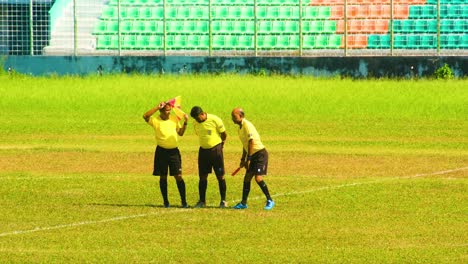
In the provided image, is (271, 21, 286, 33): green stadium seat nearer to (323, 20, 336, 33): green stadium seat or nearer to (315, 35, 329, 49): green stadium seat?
(315, 35, 329, 49): green stadium seat

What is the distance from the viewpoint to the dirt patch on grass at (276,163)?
88.2 feet

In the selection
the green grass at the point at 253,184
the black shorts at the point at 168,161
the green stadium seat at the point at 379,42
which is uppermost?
the green stadium seat at the point at 379,42

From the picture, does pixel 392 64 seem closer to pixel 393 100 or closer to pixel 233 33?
pixel 393 100

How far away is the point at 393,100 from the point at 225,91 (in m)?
5.39

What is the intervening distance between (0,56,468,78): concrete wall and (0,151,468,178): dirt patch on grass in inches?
620

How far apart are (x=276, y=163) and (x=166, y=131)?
8.53 metres

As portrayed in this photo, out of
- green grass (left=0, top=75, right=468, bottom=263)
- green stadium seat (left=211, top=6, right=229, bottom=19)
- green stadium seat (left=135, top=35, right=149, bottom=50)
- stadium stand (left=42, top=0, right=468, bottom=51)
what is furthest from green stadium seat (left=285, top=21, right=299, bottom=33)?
green stadium seat (left=135, top=35, right=149, bottom=50)

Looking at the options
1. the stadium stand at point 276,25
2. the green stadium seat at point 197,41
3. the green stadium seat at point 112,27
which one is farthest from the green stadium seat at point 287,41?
the green stadium seat at point 112,27

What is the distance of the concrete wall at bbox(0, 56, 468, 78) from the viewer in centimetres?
4591

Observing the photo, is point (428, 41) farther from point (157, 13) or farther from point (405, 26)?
point (157, 13)

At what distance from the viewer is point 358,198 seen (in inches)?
870

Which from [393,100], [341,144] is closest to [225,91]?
[393,100]

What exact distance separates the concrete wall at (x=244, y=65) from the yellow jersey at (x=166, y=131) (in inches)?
1027

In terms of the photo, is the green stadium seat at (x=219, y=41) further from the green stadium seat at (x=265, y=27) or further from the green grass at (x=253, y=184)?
the green grass at (x=253, y=184)
